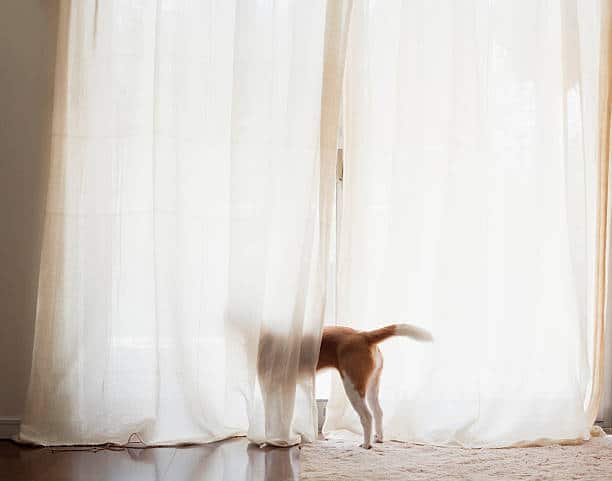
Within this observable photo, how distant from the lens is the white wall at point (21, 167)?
2631mm

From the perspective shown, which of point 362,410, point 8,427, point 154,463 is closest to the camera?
point 154,463

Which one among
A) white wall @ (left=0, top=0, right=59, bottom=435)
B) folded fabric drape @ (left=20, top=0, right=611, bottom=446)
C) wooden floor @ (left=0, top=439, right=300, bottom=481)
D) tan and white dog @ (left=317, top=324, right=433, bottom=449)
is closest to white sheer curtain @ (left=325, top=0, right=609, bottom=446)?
folded fabric drape @ (left=20, top=0, right=611, bottom=446)

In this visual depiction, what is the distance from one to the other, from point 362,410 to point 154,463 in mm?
633

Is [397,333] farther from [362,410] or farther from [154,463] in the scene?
[154,463]

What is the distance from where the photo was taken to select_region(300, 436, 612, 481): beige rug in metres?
2.22

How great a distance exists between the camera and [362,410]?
98.3 inches

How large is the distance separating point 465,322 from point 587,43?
1032mm

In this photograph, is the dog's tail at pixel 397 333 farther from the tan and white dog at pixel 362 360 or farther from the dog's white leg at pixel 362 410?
the dog's white leg at pixel 362 410

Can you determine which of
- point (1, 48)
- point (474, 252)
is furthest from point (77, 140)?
point (474, 252)

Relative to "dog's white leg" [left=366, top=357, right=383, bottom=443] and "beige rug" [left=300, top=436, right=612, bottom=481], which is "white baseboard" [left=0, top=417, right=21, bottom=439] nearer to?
"beige rug" [left=300, top=436, right=612, bottom=481]

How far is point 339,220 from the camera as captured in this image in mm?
2855

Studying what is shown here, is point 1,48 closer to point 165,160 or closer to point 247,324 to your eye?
point 165,160

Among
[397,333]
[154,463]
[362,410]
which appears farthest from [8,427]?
[397,333]

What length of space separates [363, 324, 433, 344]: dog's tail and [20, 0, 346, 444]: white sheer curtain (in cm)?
17
